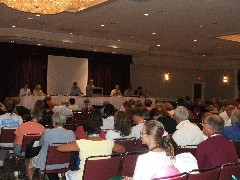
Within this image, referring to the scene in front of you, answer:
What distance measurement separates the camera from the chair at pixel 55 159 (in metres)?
4.97

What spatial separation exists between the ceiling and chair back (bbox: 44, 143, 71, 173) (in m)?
6.41

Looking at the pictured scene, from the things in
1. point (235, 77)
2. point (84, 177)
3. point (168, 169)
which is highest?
point (235, 77)

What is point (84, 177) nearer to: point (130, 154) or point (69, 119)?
point (130, 154)

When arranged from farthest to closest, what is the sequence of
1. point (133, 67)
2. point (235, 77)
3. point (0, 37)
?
point (235, 77) → point (133, 67) → point (0, 37)

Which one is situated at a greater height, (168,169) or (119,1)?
(119,1)

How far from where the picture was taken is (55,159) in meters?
5.07

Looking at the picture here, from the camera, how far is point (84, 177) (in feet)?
12.7

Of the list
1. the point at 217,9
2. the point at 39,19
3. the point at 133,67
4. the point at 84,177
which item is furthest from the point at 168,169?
the point at 133,67

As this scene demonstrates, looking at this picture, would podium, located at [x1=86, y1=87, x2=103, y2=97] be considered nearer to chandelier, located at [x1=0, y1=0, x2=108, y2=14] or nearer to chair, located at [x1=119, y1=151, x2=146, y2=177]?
chandelier, located at [x1=0, y1=0, x2=108, y2=14]

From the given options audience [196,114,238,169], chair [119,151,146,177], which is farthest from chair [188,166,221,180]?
chair [119,151,146,177]

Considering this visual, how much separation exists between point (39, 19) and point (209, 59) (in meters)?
16.0

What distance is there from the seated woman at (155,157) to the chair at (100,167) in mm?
827

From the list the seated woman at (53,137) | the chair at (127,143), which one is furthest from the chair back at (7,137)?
the chair at (127,143)

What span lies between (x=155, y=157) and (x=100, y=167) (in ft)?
3.41
